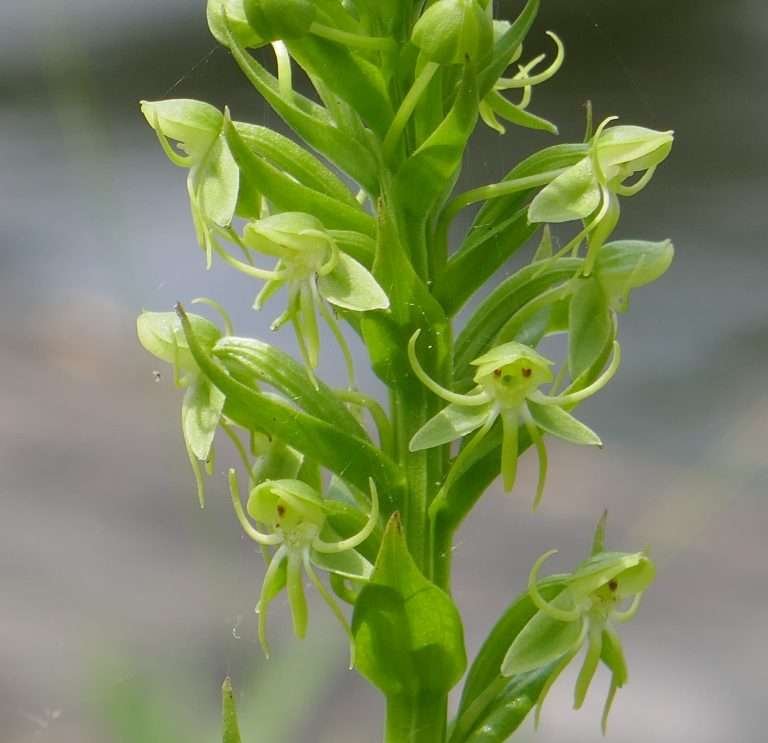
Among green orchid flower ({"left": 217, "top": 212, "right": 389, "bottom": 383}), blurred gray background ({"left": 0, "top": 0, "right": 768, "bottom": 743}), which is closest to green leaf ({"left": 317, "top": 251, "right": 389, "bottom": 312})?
green orchid flower ({"left": 217, "top": 212, "right": 389, "bottom": 383})

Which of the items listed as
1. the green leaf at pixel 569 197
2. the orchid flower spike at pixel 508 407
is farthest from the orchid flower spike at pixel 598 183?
the orchid flower spike at pixel 508 407

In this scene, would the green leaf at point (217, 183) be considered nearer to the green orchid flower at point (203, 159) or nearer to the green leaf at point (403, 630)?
the green orchid flower at point (203, 159)

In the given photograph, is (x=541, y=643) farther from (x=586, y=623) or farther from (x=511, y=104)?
(x=511, y=104)

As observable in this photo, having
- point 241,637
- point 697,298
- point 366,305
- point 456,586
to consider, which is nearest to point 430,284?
point 366,305

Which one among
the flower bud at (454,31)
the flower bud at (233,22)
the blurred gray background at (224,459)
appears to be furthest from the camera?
the blurred gray background at (224,459)

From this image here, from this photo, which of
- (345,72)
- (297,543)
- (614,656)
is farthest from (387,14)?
(614,656)

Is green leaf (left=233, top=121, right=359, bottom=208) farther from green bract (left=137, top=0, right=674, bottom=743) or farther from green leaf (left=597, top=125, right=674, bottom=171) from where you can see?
green leaf (left=597, top=125, right=674, bottom=171)
